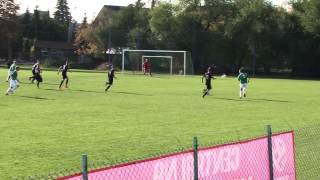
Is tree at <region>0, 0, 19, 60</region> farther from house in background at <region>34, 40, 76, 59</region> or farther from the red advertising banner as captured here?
the red advertising banner

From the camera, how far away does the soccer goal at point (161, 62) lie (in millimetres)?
72000

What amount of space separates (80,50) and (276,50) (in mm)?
37491

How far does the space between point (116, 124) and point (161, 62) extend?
54497 millimetres

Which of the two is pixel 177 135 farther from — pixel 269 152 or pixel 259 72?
pixel 259 72

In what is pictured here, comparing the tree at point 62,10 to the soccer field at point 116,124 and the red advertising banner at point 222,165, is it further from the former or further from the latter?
the red advertising banner at point 222,165

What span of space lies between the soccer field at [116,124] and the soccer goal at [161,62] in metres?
40.5

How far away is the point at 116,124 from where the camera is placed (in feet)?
62.0

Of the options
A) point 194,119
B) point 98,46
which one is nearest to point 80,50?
point 98,46

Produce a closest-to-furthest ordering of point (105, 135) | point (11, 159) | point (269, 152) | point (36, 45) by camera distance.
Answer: point (269, 152) → point (11, 159) → point (105, 135) → point (36, 45)

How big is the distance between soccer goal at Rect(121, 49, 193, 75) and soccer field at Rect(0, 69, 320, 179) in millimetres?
40526

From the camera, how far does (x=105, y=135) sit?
16266mm

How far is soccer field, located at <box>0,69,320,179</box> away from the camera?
42.9 feet

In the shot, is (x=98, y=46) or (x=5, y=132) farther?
(x=98, y=46)

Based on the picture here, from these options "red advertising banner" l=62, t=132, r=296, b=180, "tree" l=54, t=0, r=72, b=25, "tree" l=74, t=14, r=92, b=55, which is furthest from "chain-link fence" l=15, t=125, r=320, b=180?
"tree" l=54, t=0, r=72, b=25
